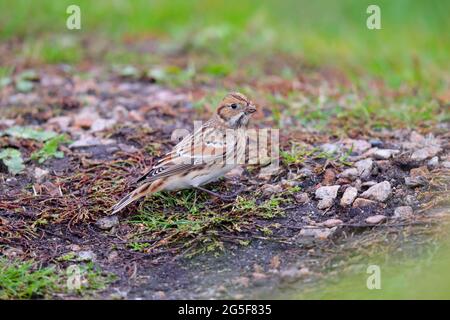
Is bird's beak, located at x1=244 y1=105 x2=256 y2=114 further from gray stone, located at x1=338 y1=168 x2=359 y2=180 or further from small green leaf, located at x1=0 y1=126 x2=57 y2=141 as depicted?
small green leaf, located at x1=0 y1=126 x2=57 y2=141

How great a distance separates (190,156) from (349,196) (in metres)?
1.62

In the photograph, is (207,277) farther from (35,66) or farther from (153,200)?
(35,66)

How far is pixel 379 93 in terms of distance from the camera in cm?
1002

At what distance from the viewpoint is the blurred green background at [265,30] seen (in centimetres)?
1154

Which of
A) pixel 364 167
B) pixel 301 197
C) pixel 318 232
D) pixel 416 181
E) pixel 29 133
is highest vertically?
pixel 29 133

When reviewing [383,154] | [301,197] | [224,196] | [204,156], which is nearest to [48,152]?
[204,156]

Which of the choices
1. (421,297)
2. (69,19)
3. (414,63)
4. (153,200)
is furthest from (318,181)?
(69,19)

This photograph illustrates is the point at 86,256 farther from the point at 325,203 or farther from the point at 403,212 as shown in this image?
the point at 403,212

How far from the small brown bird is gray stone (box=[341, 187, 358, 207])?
1165mm

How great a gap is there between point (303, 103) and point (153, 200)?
310 centimetres

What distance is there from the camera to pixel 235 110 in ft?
25.2

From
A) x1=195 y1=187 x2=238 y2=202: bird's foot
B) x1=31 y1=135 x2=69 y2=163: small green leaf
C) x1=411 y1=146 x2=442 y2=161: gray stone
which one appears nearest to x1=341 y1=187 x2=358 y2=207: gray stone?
x1=411 y1=146 x2=442 y2=161: gray stone

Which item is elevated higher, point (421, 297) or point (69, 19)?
point (69, 19)
